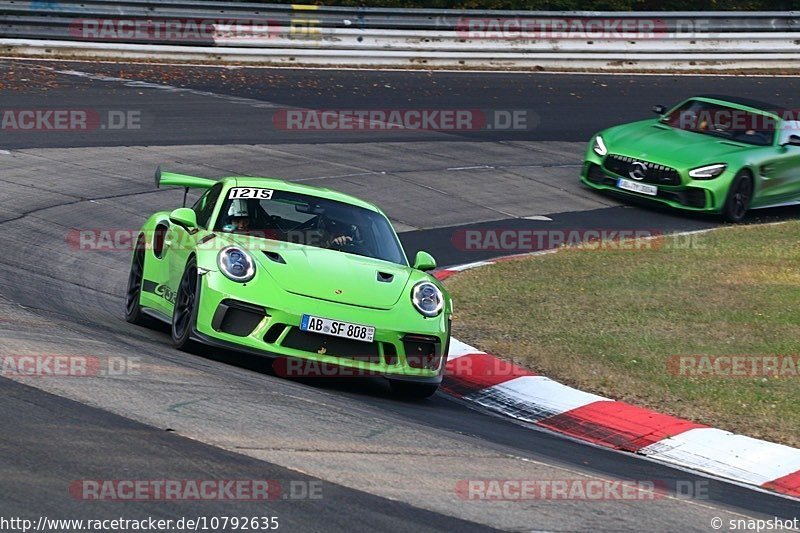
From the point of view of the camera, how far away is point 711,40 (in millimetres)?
27328

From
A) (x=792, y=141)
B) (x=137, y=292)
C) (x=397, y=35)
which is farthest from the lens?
(x=397, y=35)

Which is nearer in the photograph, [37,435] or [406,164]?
[37,435]

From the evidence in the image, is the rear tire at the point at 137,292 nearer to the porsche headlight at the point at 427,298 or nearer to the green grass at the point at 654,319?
the porsche headlight at the point at 427,298

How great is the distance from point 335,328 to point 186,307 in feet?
3.47

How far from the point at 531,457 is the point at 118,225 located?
7231 millimetres

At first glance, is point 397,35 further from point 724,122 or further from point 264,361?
point 264,361

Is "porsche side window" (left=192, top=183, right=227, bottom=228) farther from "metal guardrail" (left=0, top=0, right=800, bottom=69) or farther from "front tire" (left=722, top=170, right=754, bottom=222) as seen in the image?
"metal guardrail" (left=0, top=0, right=800, bottom=69)

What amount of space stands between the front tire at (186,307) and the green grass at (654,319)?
245 centimetres

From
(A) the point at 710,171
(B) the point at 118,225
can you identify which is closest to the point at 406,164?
(A) the point at 710,171

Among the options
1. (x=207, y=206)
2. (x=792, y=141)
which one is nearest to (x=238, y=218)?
(x=207, y=206)

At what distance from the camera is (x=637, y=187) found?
16.2 metres

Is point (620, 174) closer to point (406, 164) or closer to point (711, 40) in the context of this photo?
point (406, 164)

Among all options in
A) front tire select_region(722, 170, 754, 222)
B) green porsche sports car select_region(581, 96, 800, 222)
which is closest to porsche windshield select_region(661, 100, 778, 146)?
green porsche sports car select_region(581, 96, 800, 222)

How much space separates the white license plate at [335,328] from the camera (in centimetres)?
763
